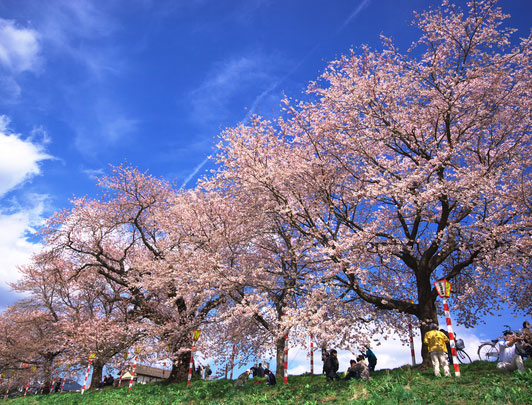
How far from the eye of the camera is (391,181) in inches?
584

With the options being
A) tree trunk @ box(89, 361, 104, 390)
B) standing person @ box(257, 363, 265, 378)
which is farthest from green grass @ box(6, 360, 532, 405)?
tree trunk @ box(89, 361, 104, 390)

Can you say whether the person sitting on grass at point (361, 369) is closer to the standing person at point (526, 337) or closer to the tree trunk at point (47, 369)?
the standing person at point (526, 337)

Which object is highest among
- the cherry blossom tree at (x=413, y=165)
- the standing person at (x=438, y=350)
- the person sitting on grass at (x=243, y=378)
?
the cherry blossom tree at (x=413, y=165)

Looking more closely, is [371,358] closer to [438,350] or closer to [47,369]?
[438,350]

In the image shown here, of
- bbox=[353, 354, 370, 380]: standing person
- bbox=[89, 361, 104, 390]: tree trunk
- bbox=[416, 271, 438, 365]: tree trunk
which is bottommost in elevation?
bbox=[89, 361, 104, 390]: tree trunk

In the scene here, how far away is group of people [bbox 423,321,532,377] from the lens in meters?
11.0

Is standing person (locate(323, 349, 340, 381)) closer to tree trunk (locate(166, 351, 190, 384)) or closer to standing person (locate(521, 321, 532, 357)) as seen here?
standing person (locate(521, 321, 532, 357))

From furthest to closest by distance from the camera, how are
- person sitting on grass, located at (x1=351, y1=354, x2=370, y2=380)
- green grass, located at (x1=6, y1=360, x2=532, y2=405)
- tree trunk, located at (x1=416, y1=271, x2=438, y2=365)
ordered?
1. tree trunk, located at (x1=416, y1=271, x2=438, y2=365)
2. person sitting on grass, located at (x1=351, y1=354, x2=370, y2=380)
3. green grass, located at (x1=6, y1=360, x2=532, y2=405)

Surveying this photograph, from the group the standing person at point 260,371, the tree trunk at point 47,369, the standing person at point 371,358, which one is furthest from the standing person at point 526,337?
the tree trunk at point 47,369

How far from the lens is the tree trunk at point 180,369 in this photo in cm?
2228

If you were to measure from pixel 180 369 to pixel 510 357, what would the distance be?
1828 centimetres

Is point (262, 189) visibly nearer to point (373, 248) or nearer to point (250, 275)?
point (250, 275)

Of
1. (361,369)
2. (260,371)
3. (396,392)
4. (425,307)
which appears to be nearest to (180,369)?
(260,371)

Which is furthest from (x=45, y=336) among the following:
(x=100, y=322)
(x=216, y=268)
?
(x=216, y=268)
